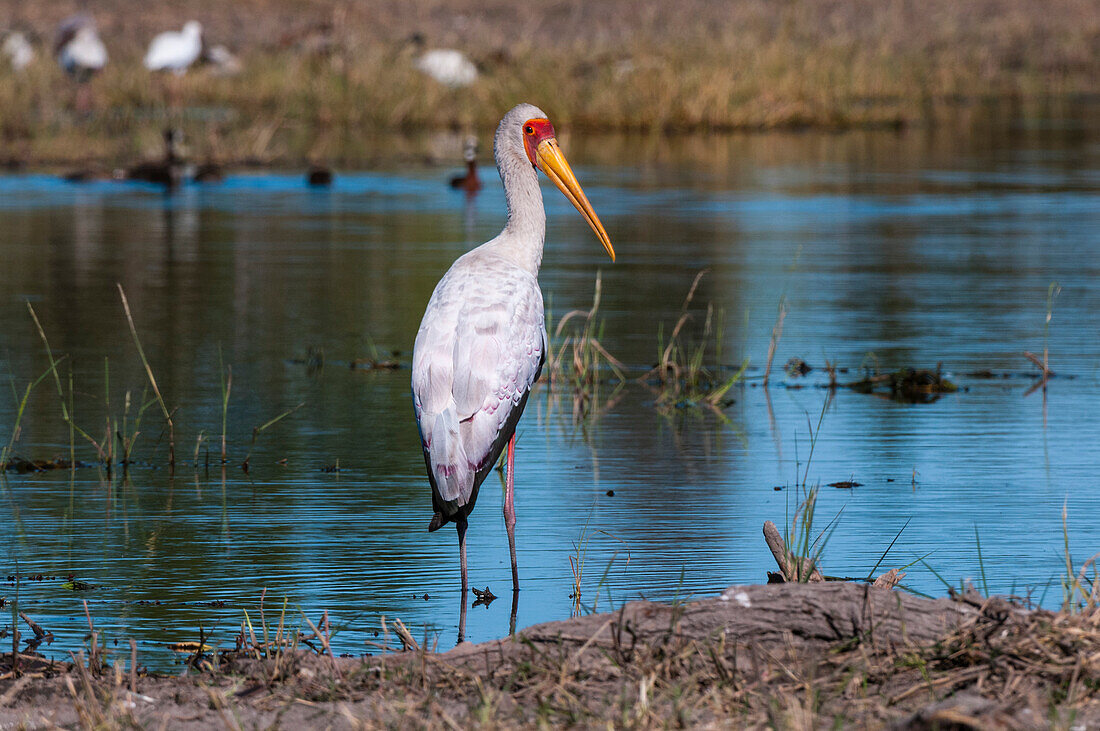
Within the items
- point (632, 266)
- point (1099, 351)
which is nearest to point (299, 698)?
point (1099, 351)

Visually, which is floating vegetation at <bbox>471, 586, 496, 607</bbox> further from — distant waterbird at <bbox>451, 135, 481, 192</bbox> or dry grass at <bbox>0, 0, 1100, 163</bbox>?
dry grass at <bbox>0, 0, 1100, 163</bbox>

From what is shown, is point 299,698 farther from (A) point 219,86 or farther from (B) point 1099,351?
(A) point 219,86

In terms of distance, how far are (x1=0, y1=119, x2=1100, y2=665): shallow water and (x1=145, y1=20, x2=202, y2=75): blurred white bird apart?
10.4 m

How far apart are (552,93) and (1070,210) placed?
39.2 ft

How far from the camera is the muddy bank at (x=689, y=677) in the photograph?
14.3 feet

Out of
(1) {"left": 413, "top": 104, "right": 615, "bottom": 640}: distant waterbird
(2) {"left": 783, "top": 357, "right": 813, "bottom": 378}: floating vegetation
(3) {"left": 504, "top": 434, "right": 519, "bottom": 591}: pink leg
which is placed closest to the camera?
(1) {"left": 413, "top": 104, "right": 615, "bottom": 640}: distant waterbird

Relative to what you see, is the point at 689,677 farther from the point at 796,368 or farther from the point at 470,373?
the point at 796,368

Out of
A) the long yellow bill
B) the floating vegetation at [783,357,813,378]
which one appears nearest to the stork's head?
the long yellow bill

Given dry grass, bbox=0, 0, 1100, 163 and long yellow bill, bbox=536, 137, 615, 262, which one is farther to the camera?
dry grass, bbox=0, 0, 1100, 163

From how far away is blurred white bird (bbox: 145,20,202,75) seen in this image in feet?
96.6

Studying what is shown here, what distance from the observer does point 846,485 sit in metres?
7.67

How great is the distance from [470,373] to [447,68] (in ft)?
86.6

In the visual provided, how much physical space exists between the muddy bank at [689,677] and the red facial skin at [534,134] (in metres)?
2.81

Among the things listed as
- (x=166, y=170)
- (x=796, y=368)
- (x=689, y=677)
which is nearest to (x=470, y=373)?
(x=689, y=677)
